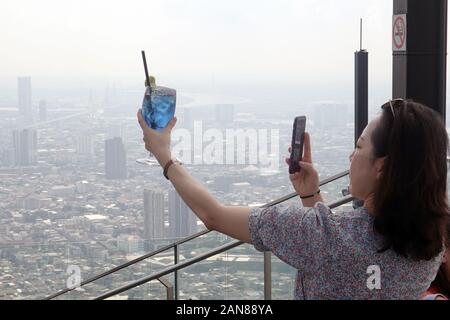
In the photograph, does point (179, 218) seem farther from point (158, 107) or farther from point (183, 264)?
point (158, 107)

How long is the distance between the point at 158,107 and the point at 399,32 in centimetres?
283

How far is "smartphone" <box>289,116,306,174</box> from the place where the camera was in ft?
6.47

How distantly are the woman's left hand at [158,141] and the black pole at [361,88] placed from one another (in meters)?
3.64

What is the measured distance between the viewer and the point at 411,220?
1627mm

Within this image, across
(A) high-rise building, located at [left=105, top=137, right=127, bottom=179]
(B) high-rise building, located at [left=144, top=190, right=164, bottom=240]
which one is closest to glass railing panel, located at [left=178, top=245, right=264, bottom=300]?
(B) high-rise building, located at [left=144, top=190, right=164, bottom=240]

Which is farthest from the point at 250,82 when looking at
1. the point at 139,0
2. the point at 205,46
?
the point at 139,0

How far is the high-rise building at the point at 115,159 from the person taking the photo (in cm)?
581

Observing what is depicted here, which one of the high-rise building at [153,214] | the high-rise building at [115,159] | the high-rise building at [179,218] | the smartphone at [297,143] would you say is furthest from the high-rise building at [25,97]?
the smartphone at [297,143]

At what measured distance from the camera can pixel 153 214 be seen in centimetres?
579

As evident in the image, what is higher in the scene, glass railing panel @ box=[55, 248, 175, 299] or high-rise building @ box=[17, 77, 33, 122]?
high-rise building @ box=[17, 77, 33, 122]

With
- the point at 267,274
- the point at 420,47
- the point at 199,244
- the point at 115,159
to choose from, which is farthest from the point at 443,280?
the point at 115,159

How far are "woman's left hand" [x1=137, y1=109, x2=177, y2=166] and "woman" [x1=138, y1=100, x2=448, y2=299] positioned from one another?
29cm

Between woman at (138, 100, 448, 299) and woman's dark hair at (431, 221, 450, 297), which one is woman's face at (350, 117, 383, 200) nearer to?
woman at (138, 100, 448, 299)
